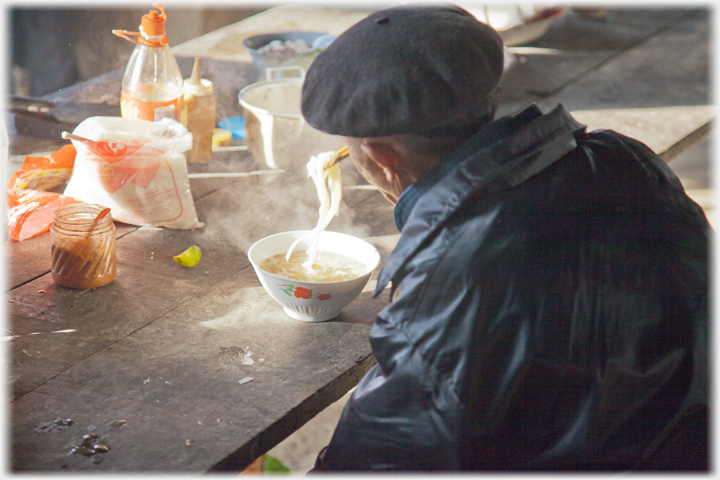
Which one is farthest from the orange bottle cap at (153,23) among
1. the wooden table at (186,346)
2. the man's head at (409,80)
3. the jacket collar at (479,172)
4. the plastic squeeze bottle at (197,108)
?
the jacket collar at (479,172)

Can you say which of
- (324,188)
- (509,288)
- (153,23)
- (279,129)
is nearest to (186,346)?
(324,188)

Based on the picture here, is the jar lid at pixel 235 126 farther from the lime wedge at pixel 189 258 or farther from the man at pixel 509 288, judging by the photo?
the man at pixel 509 288

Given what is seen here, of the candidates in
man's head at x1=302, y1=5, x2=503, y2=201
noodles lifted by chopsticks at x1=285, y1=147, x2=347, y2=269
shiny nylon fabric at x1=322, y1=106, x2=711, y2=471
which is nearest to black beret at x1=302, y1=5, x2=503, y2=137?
man's head at x1=302, y1=5, x2=503, y2=201

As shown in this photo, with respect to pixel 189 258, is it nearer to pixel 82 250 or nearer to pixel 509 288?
pixel 82 250

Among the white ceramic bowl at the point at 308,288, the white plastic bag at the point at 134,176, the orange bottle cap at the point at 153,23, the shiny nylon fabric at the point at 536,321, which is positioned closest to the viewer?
the shiny nylon fabric at the point at 536,321

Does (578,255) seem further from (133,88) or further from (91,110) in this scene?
(91,110)

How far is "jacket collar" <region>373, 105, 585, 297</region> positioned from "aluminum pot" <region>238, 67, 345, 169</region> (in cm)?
117

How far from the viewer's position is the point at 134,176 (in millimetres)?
1943

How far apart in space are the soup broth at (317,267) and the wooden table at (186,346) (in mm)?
94

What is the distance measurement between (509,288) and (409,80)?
1.28 feet

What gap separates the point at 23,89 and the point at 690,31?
16.6 ft

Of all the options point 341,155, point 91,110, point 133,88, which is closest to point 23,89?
point 91,110

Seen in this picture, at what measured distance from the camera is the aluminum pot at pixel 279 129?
91.0 inches

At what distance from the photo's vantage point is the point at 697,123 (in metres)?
2.96
